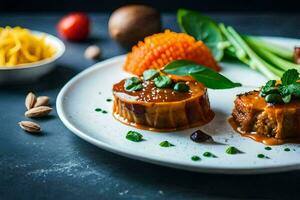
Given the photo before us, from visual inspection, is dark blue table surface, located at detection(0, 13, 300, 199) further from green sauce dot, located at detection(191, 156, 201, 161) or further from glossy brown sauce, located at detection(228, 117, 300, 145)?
glossy brown sauce, located at detection(228, 117, 300, 145)

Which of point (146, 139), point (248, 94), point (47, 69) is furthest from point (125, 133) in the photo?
point (47, 69)

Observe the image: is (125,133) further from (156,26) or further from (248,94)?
(156,26)

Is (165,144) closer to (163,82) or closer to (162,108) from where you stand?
(162,108)

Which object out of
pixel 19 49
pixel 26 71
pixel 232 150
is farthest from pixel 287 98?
pixel 19 49

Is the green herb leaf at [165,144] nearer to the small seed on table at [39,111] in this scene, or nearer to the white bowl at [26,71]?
the small seed on table at [39,111]

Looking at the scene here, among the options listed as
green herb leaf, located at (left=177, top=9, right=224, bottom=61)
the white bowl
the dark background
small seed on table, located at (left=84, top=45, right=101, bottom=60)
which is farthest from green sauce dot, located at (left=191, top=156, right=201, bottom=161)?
the dark background

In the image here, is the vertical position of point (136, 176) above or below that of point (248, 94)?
below
